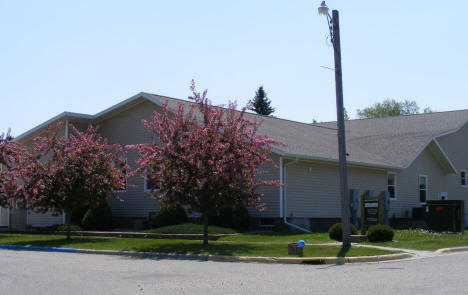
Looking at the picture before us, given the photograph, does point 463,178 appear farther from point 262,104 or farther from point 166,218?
point 262,104

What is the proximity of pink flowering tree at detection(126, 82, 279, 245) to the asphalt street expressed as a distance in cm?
329

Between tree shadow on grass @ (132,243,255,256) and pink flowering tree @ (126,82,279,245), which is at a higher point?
pink flowering tree @ (126,82,279,245)

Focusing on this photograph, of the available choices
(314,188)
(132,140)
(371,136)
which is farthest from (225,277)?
(371,136)

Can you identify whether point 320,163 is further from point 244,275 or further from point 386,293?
point 386,293

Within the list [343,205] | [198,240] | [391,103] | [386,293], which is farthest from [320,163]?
[391,103]

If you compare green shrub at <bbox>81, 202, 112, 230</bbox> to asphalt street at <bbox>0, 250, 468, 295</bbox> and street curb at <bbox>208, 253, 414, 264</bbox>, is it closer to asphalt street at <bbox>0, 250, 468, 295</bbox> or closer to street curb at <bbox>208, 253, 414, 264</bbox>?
asphalt street at <bbox>0, 250, 468, 295</bbox>

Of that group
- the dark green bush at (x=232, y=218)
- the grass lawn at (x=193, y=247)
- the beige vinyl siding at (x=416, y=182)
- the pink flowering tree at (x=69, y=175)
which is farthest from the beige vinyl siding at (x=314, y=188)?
the pink flowering tree at (x=69, y=175)

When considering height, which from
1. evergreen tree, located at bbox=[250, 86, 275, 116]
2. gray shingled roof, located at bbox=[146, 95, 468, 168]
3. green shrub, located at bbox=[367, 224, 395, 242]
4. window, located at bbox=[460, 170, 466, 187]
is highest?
evergreen tree, located at bbox=[250, 86, 275, 116]

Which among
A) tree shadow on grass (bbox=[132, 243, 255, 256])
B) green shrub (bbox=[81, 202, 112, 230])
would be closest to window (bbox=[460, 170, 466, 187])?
green shrub (bbox=[81, 202, 112, 230])

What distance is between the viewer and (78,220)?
28734mm

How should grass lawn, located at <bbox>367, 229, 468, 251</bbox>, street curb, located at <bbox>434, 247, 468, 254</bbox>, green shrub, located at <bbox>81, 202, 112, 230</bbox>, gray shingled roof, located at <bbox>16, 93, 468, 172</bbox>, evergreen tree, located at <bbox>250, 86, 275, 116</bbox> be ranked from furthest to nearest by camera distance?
1. evergreen tree, located at <bbox>250, 86, 275, 116</bbox>
2. gray shingled roof, located at <bbox>16, 93, 468, 172</bbox>
3. green shrub, located at <bbox>81, 202, 112, 230</bbox>
4. grass lawn, located at <bbox>367, 229, 468, 251</bbox>
5. street curb, located at <bbox>434, 247, 468, 254</bbox>

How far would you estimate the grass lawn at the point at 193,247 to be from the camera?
1642 centimetres

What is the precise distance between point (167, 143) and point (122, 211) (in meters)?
11.7

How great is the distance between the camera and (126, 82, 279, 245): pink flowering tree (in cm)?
1859
